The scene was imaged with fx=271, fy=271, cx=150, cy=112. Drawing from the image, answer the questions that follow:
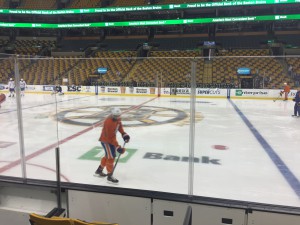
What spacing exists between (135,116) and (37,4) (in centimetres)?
2832

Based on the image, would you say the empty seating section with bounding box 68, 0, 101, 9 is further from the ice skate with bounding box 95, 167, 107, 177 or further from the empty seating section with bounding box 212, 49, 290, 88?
the ice skate with bounding box 95, 167, 107, 177

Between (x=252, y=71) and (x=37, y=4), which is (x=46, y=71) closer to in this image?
(x=252, y=71)

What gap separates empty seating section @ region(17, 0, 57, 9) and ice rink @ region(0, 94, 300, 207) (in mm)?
25083

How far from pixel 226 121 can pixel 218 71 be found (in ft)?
9.52

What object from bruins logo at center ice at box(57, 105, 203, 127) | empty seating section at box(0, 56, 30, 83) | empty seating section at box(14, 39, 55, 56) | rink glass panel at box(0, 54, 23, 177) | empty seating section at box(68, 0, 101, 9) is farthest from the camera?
empty seating section at box(68, 0, 101, 9)

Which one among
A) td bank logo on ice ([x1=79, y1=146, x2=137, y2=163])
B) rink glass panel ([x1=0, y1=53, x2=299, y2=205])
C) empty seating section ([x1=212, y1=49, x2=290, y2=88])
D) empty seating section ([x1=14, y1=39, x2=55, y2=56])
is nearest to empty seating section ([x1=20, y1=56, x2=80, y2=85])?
rink glass panel ([x1=0, y1=53, x2=299, y2=205])

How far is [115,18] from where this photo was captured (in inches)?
1191

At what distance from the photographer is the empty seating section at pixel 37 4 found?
3188cm

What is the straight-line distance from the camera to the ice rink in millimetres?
4152

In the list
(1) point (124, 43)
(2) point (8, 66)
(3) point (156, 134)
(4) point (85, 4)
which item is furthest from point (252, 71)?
(4) point (85, 4)

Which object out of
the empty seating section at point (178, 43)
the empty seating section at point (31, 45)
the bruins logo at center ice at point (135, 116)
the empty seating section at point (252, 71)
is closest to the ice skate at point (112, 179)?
the empty seating section at point (252, 71)

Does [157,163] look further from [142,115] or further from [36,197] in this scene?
[142,115]

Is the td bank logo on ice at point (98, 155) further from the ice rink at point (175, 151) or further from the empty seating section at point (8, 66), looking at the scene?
the empty seating section at point (8, 66)

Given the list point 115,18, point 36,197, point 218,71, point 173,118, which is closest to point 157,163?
point 36,197
